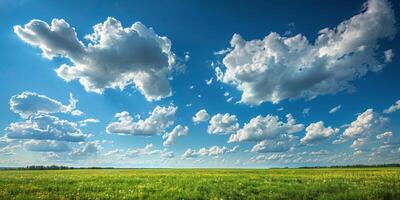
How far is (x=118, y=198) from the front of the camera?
1523 cm

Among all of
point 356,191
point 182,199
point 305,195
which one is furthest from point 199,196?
point 356,191

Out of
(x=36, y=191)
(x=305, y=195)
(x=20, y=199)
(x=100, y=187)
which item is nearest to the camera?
(x=20, y=199)

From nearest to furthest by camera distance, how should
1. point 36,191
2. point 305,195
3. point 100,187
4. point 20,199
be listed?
point 20,199, point 305,195, point 36,191, point 100,187

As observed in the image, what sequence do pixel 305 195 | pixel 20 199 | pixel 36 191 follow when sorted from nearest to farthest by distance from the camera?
pixel 20 199 → pixel 305 195 → pixel 36 191

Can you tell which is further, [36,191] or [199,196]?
[36,191]

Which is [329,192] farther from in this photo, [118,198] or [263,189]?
[118,198]

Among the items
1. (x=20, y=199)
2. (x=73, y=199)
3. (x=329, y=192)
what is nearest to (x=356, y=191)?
(x=329, y=192)

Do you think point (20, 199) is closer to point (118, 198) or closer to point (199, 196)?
point (118, 198)

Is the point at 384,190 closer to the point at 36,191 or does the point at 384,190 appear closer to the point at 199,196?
the point at 199,196

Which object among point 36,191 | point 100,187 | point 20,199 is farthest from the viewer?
point 100,187

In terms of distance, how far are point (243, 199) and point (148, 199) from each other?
4854mm

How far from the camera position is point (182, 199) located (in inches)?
593

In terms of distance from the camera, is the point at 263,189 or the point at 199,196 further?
the point at 263,189

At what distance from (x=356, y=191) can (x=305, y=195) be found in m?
2.99
